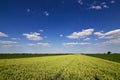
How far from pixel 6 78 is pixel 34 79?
1.59 meters

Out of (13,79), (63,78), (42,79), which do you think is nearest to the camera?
(13,79)

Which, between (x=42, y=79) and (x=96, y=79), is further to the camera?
(x=96, y=79)

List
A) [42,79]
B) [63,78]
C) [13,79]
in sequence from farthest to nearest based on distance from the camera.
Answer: [63,78] < [42,79] < [13,79]

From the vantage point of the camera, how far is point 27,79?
779cm

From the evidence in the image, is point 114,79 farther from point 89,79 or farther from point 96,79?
point 89,79

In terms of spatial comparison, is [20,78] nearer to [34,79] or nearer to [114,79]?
[34,79]

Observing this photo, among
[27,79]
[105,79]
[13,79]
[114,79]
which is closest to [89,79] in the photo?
[105,79]

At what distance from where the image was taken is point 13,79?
7.69 metres

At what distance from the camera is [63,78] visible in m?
8.76

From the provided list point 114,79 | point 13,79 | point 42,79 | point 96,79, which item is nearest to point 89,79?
point 96,79

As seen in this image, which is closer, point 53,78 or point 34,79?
point 34,79

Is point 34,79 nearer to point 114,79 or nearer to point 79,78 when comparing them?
point 79,78

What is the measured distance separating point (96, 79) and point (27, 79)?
14.3 feet

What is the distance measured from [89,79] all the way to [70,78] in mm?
1198
